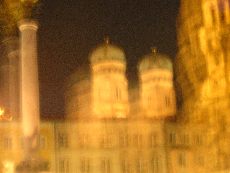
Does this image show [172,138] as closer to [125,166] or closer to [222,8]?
[125,166]

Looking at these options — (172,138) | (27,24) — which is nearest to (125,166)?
(172,138)

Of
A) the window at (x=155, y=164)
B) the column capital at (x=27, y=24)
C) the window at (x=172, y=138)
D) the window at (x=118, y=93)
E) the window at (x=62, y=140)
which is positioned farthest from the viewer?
the window at (x=118, y=93)

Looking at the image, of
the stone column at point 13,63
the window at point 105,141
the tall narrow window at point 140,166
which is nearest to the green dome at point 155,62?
the window at point 105,141

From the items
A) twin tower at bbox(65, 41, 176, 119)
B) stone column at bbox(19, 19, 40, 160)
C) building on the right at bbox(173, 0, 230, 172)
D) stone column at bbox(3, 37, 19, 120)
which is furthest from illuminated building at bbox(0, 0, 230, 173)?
stone column at bbox(19, 19, 40, 160)

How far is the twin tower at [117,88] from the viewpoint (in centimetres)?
4069

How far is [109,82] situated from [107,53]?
2.35 metres

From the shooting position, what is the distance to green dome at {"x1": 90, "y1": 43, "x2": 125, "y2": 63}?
133 ft

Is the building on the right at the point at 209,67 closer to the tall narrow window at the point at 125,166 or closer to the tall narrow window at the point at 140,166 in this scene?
the tall narrow window at the point at 125,166

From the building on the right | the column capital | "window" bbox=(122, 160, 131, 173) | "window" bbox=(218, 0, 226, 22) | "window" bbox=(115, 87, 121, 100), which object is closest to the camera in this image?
the column capital

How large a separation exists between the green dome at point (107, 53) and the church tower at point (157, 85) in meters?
1.88

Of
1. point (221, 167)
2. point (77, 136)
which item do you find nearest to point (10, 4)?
point (221, 167)

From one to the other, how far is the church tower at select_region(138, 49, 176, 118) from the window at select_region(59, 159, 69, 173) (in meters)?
8.42

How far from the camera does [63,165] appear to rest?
34.9 m

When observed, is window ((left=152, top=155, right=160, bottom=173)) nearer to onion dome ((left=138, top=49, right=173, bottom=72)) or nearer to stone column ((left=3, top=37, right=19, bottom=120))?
onion dome ((left=138, top=49, right=173, bottom=72))
